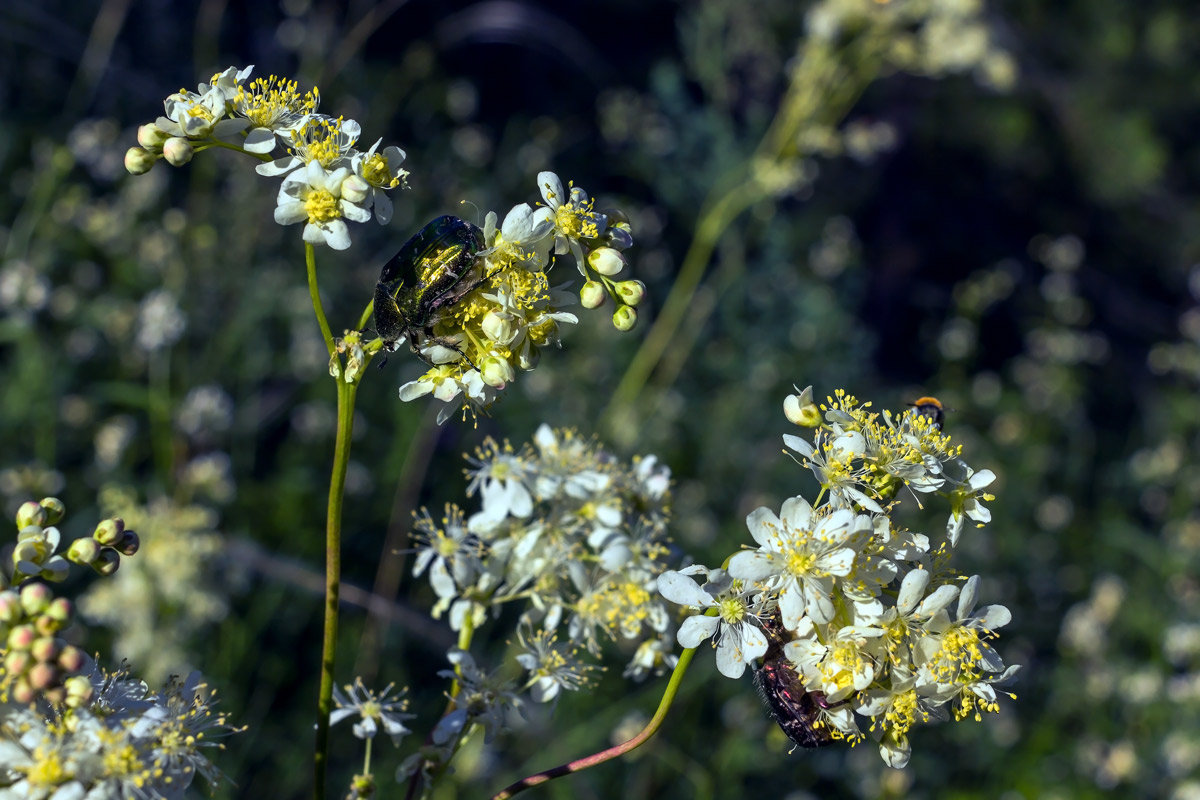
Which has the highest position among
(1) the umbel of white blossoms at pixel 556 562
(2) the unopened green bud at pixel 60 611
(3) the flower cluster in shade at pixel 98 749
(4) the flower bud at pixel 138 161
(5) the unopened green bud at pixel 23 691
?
(4) the flower bud at pixel 138 161

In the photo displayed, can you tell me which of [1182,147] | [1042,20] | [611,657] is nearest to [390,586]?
[611,657]

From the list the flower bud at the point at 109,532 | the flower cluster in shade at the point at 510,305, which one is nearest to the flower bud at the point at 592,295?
the flower cluster in shade at the point at 510,305

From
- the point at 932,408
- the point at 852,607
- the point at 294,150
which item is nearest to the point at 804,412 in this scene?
the point at 852,607

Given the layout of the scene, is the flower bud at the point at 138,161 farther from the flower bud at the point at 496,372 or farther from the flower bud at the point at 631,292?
the flower bud at the point at 631,292

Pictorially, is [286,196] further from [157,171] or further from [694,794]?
[157,171]

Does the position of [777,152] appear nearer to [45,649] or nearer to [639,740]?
[639,740]
